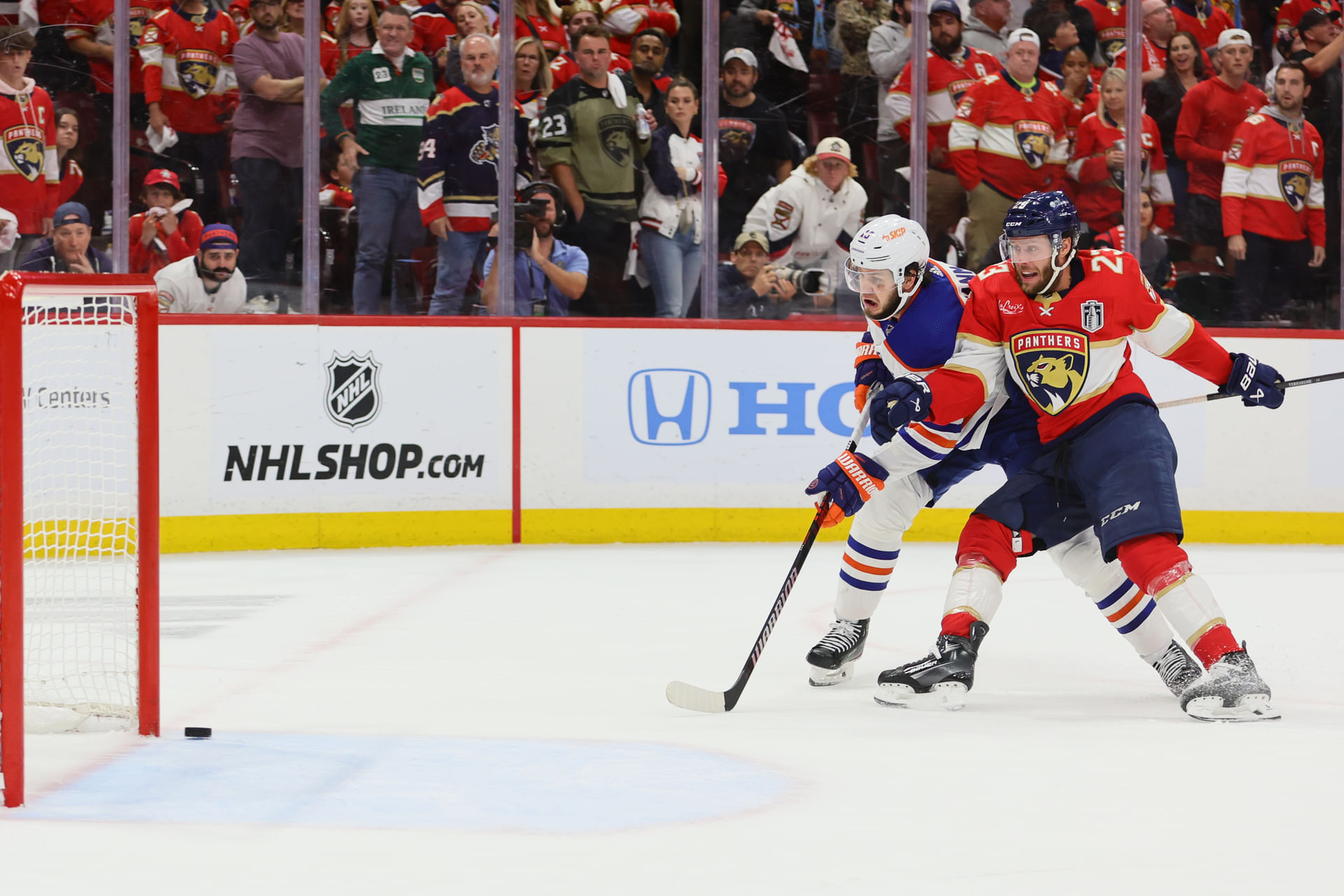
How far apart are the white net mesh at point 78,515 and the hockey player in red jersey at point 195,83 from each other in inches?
35.2

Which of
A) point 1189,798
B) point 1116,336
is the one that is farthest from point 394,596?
point 1189,798

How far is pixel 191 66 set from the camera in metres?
6.11

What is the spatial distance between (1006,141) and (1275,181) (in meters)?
1.32

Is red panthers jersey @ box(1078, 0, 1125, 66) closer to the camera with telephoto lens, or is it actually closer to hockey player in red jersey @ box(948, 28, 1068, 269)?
hockey player in red jersey @ box(948, 28, 1068, 269)

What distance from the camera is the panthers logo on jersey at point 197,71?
240 inches

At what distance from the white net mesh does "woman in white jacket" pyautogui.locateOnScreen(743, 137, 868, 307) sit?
2.92 meters

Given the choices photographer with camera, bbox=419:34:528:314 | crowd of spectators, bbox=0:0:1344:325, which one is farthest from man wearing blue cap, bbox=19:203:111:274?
photographer with camera, bbox=419:34:528:314

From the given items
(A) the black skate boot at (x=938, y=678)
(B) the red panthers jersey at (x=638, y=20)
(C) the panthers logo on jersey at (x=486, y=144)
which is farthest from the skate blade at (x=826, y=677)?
(B) the red panthers jersey at (x=638, y=20)

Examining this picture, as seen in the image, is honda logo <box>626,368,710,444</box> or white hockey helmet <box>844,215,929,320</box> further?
honda logo <box>626,368,710,444</box>

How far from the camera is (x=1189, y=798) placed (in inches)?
96.6

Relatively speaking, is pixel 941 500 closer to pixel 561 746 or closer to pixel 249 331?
pixel 249 331

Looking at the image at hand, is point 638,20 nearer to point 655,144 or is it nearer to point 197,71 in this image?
point 655,144

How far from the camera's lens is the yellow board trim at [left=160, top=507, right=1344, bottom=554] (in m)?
5.94

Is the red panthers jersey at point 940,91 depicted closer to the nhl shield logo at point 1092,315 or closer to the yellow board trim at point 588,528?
the yellow board trim at point 588,528
